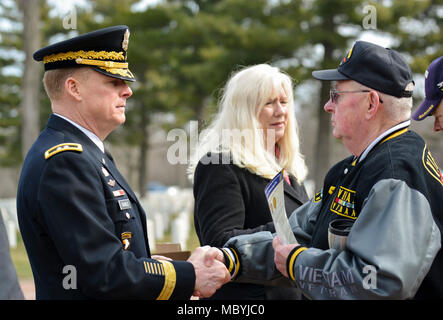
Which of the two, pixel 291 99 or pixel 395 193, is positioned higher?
pixel 291 99

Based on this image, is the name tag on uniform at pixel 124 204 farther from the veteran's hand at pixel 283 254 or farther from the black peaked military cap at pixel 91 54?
the veteran's hand at pixel 283 254

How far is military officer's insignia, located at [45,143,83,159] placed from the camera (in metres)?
2.13

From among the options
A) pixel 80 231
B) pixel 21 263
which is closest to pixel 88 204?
pixel 80 231

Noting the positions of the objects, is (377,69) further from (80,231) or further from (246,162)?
(80,231)

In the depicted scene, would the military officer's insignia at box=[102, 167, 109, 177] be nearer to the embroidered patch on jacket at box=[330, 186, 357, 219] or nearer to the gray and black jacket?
the gray and black jacket

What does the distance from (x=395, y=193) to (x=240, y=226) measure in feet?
4.16

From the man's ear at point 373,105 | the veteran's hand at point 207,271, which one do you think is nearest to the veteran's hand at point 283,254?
the veteran's hand at point 207,271

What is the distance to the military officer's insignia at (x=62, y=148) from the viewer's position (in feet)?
6.99

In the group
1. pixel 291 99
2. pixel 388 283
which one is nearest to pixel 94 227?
pixel 388 283

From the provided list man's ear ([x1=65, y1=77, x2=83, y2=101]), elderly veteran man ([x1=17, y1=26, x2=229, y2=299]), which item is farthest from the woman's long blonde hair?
man's ear ([x1=65, y1=77, x2=83, y2=101])

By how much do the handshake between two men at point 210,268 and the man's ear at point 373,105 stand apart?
0.74 metres

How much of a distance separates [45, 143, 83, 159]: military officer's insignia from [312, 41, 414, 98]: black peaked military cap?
1.29 metres
